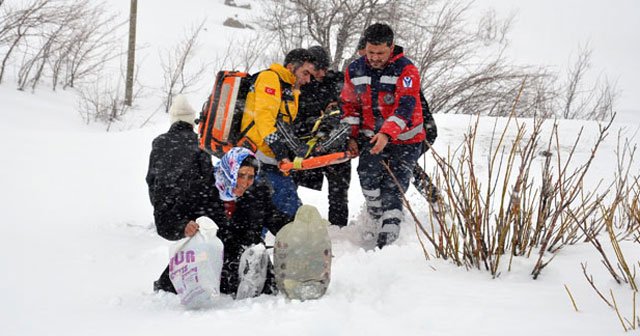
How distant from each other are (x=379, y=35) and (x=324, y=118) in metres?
0.87

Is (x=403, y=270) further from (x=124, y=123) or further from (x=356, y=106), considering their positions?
(x=124, y=123)

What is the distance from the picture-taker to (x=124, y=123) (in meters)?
13.9

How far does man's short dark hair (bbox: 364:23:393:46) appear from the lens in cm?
386

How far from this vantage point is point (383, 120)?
416 centimetres

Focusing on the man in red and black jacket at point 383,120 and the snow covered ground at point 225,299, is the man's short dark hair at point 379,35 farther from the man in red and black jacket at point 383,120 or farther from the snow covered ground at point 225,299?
the snow covered ground at point 225,299

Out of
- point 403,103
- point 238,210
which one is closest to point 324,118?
point 403,103

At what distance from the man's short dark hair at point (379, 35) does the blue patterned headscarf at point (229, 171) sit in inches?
48.8

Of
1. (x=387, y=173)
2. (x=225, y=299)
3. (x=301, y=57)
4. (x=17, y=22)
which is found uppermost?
(x=17, y=22)

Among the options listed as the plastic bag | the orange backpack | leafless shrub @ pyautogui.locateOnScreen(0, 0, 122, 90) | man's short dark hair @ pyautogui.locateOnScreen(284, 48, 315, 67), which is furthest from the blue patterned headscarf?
leafless shrub @ pyautogui.locateOnScreen(0, 0, 122, 90)

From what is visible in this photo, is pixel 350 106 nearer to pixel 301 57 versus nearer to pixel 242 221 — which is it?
pixel 301 57


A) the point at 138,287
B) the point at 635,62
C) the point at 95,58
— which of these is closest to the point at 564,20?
the point at 635,62

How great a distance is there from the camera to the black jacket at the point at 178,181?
3.25 meters

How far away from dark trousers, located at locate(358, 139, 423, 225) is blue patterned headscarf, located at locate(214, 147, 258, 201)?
45.5 inches

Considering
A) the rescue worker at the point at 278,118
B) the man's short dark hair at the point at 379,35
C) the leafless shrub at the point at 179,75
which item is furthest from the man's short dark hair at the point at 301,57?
the leafless shrub at the point at 179,75
